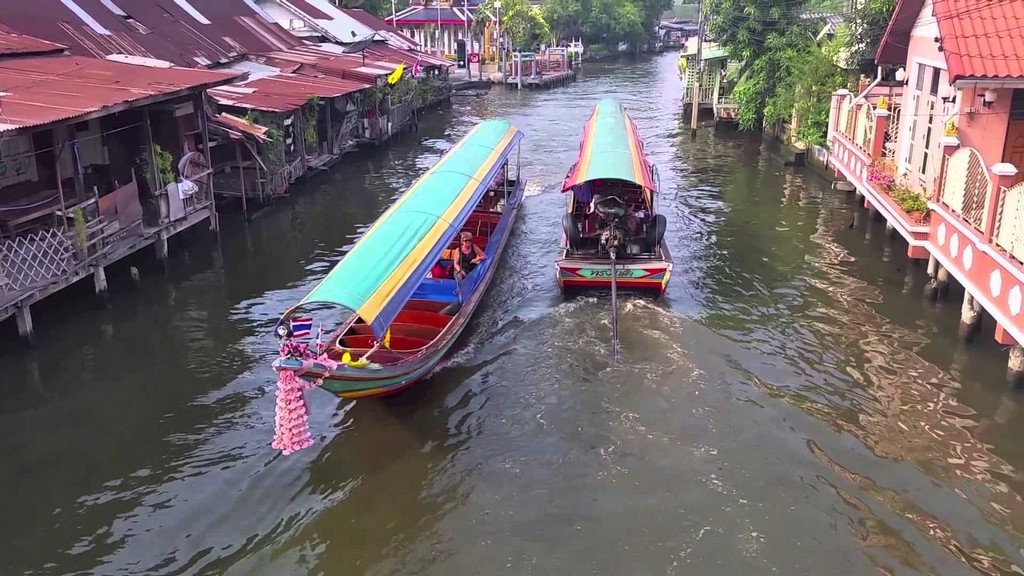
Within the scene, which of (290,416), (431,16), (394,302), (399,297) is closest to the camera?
(290,416)

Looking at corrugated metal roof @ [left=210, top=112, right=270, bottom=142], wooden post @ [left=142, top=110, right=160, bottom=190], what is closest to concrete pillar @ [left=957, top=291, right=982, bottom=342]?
wooden post @ [left=142, top=110, right=160, bottom=190]

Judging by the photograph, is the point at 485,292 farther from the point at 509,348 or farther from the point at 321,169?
the point at 321,169

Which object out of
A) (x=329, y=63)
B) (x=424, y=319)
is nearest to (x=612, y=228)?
(x=424, y=319)

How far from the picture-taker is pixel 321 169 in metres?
23.5

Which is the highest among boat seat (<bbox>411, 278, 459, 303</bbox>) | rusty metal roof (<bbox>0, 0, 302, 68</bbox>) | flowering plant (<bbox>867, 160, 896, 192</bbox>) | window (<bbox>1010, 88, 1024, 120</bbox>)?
rusty metal roof (<bbox>0, 0, 302, 68</bbox>)

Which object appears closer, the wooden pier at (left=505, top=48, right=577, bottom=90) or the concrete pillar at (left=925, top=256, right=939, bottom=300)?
the concrete pillar at (left=925, top=256, right=939, bottom=300)

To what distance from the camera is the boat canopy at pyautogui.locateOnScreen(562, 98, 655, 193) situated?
13703mm

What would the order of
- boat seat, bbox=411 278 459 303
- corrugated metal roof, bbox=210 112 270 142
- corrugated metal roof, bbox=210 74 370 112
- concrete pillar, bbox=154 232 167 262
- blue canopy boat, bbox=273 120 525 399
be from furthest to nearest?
corrugated metal roof, bbox=210 74 370 112 < corrugated metal roof, bbox=210 112 270 142 < concrete pillar, bbox=154 232 167 262 < boat seat, bbox=411 278 459 303 < blue canopy boat, bbox=273 120 525 399

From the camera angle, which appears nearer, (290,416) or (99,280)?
(290,416)

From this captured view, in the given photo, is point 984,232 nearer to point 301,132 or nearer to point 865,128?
point 865,128

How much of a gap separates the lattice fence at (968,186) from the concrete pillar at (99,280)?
12907 mm

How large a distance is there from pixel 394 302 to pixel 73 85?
8.10 m

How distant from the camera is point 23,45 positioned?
51.1 ft

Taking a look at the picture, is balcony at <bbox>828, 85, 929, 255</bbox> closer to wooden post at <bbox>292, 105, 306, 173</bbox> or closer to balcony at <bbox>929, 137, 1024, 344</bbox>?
balcony at <bbox>929, 137, 1024, 344</bbox>
